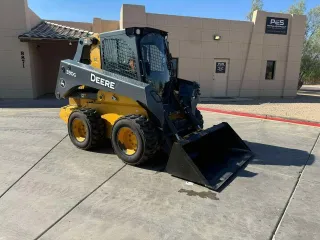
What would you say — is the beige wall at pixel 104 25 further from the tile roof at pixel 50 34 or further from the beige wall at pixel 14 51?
the beige wall at pixel 14 51

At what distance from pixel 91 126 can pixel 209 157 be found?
7.87 feet

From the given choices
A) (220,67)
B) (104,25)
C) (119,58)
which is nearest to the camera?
(119,58)

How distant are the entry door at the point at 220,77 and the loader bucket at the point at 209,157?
10.2 meters

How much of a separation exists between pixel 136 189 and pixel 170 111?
1.95 metres

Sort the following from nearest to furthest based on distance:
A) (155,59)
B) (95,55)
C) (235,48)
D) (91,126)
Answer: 1. (155,59)
2. (91,126)
3. (95,55)
4. (235,48)

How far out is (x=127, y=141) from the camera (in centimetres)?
505

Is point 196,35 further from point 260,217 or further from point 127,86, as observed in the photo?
point 260,217

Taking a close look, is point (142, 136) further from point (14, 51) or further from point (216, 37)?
point (216, 37)

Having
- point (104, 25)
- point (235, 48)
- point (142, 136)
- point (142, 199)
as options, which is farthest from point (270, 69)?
point (142, 199)

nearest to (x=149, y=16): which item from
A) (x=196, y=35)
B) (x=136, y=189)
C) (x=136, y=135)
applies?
(x=196, y=35)

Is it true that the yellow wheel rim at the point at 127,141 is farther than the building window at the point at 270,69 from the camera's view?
No

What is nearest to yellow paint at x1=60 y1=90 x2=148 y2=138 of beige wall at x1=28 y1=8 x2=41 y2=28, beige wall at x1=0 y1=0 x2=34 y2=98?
beige wall at x1=0 y1=0 x2=34 y2=98

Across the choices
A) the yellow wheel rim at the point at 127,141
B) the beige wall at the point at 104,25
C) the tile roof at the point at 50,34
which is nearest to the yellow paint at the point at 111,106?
the yellow wheel rim at the point at 127,141

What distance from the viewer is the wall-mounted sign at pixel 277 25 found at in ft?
50.2
